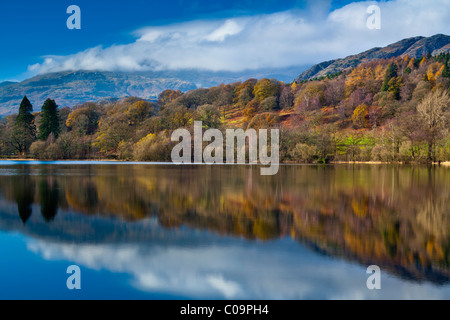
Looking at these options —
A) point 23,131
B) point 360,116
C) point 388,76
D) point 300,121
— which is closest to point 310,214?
point 300,121

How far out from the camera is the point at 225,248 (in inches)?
415

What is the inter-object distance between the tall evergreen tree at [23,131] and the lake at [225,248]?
96.2 m

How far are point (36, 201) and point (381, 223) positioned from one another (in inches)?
652

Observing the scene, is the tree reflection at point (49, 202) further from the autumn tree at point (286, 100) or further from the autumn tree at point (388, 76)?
the autumn tree at point (286, 100)

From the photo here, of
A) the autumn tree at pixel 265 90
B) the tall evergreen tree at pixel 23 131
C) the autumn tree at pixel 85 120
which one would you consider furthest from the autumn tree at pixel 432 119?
the autumn tree at pixel 85 120

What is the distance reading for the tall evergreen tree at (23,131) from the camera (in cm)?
10431

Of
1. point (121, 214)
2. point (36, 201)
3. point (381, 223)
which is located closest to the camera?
point (381, 223)

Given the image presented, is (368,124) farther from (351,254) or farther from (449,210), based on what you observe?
(351,254)

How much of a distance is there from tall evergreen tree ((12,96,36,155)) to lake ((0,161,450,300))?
96.2 meters

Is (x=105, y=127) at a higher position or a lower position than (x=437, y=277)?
higher

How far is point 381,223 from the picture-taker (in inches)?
538

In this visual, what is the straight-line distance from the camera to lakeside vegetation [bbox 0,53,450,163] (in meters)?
68.4

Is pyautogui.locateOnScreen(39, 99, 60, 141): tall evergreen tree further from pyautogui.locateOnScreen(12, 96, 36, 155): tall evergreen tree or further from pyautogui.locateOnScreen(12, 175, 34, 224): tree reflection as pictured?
pyautogui.locateOnScreen(12, 175, 34, 224): tree reflection
